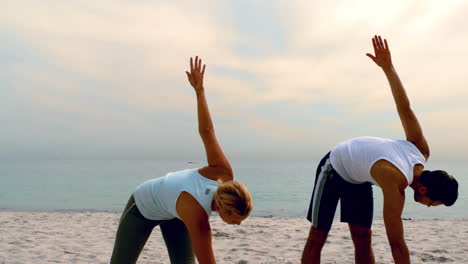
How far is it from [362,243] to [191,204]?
1860mm

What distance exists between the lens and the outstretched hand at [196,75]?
9.65 feet

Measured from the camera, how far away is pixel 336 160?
3400 millimetres

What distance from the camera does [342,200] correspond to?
11.6ft

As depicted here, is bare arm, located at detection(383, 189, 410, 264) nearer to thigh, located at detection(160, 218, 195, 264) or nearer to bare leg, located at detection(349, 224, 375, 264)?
bare leg, located at detection(349, 224, 375, 264)

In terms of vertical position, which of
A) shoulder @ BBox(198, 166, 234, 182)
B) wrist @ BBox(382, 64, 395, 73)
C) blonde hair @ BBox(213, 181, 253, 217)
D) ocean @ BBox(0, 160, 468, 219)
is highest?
wrist @ BBox(382, 64, 395, 73)

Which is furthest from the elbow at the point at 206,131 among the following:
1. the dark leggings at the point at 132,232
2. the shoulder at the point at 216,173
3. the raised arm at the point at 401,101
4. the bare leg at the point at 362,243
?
the bare leg at the point at 362,243

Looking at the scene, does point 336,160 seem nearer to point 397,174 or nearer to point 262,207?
point 397,174

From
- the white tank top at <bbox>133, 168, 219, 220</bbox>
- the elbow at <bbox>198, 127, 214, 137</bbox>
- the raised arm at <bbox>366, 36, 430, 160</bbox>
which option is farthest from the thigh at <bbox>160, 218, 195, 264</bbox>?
the raised arm at <bbox>366, 36, 430, 160</bbox>

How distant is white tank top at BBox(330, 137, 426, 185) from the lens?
291 centimetres

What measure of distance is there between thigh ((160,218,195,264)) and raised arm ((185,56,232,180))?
26.6 inches

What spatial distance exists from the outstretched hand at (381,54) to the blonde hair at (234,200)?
180 cm

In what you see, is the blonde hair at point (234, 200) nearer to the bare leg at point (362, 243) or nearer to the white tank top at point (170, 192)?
the white tank top at point (170, 192)

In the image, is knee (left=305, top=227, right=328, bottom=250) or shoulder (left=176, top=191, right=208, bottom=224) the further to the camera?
knee (left=305, top=227, right=328, bottom=250)

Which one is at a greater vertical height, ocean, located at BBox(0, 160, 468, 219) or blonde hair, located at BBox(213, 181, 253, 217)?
blonde hair, located at BBox(213, 181, 253, 217)
